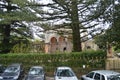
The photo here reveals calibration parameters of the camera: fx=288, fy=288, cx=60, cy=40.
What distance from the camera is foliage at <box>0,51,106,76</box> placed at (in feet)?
94.4

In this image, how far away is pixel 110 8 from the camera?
79.9ft

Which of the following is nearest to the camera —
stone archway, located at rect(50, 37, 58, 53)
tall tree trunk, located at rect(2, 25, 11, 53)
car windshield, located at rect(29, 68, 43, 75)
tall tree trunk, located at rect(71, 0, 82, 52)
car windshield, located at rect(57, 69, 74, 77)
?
car windshield, located at rect(57, 69, 74, 77)

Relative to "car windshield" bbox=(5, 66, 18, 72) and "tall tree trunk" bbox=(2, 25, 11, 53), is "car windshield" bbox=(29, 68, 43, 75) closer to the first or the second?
"car windshield" bbox=(5, 66, 18, 72)

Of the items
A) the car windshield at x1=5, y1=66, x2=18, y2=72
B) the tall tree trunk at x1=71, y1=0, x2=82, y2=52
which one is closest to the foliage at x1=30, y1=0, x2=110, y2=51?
the tall tree trunk at x1=71, y1=0, x2=82, y2=52

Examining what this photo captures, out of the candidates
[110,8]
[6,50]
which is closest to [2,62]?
[6,50]

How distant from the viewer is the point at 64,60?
29969 millimetres

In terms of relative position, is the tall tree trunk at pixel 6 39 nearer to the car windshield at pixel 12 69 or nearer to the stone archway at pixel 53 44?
the stone archway at pixel 53 44

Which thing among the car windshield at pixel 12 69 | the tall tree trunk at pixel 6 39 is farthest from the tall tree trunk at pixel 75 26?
the tall tree trunk at pixel 6 39

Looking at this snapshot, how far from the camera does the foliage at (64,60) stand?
28.8 metres

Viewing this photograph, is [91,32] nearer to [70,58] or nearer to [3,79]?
[70,58]

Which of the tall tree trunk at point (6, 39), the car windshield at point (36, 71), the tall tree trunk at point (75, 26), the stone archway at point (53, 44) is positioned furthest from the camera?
the stone archway at point (53, 44)

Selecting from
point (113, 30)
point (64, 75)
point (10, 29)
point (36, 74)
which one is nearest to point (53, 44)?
point (10, 29)

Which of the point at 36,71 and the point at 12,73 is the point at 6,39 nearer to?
the point at 12,73

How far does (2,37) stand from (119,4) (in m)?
19.0
